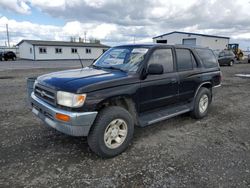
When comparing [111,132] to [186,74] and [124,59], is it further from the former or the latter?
[186,74]

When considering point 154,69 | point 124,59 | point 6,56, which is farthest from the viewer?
point 6,56

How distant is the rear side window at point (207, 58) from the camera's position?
213 inches

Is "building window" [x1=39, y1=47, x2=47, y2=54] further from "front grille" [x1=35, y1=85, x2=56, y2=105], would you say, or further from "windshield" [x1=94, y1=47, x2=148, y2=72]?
"front grille" [x1=35, y1=85, x2=56, y2=105]

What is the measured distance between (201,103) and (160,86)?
1.82m

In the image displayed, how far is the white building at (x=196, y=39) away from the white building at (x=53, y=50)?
508 inches

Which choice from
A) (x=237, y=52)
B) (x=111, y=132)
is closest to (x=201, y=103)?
(x=111, y=132)

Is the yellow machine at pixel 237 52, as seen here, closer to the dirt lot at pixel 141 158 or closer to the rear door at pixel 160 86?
the dirt lot at pixel 141 158

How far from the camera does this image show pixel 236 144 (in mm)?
4074

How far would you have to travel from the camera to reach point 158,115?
422 cm

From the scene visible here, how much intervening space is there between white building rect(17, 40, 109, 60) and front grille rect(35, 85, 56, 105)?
110ft

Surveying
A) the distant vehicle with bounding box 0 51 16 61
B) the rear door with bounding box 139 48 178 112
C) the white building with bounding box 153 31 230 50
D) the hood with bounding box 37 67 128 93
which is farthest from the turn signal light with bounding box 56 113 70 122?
the distant vehicle with bounding box 0 51 16 61

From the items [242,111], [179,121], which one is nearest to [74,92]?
[179,121]

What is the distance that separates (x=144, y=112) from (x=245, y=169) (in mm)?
1830

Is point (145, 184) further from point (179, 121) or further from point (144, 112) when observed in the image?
point (179, 121)
